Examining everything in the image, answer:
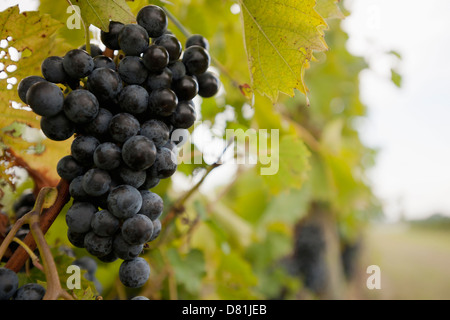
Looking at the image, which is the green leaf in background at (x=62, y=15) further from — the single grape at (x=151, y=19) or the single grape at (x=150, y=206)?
the single grape at (x=150, y=206)

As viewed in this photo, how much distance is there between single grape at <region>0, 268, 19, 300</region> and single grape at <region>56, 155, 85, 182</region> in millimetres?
118

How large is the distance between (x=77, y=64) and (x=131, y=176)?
5.4 inches

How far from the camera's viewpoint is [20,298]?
38 cm

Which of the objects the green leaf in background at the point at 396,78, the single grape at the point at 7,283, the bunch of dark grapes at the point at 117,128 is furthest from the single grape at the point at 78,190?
the green leaf in background at the point at 396,78

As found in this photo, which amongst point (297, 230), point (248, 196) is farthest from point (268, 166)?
point (297, 230)

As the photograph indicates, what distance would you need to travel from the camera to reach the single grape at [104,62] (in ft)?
1.34

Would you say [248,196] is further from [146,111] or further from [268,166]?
[146,111]

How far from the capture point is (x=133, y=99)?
1.29ft

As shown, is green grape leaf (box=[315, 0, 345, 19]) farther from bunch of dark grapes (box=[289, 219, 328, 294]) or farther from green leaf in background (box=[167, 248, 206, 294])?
bunch of dark grapes (box=[289, 219, 328, 294])

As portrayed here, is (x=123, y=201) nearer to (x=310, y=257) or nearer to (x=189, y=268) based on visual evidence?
(x=189, y=268)

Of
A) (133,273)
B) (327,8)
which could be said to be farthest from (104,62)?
(327,8)

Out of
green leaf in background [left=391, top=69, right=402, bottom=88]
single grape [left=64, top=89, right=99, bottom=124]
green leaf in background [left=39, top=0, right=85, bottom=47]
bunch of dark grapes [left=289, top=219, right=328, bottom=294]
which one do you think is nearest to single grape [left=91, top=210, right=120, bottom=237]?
single grape [left=64, top=89, right=99, bottom=124]

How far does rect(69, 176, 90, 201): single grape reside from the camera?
38 cm

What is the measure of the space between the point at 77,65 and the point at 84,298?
0.26m
